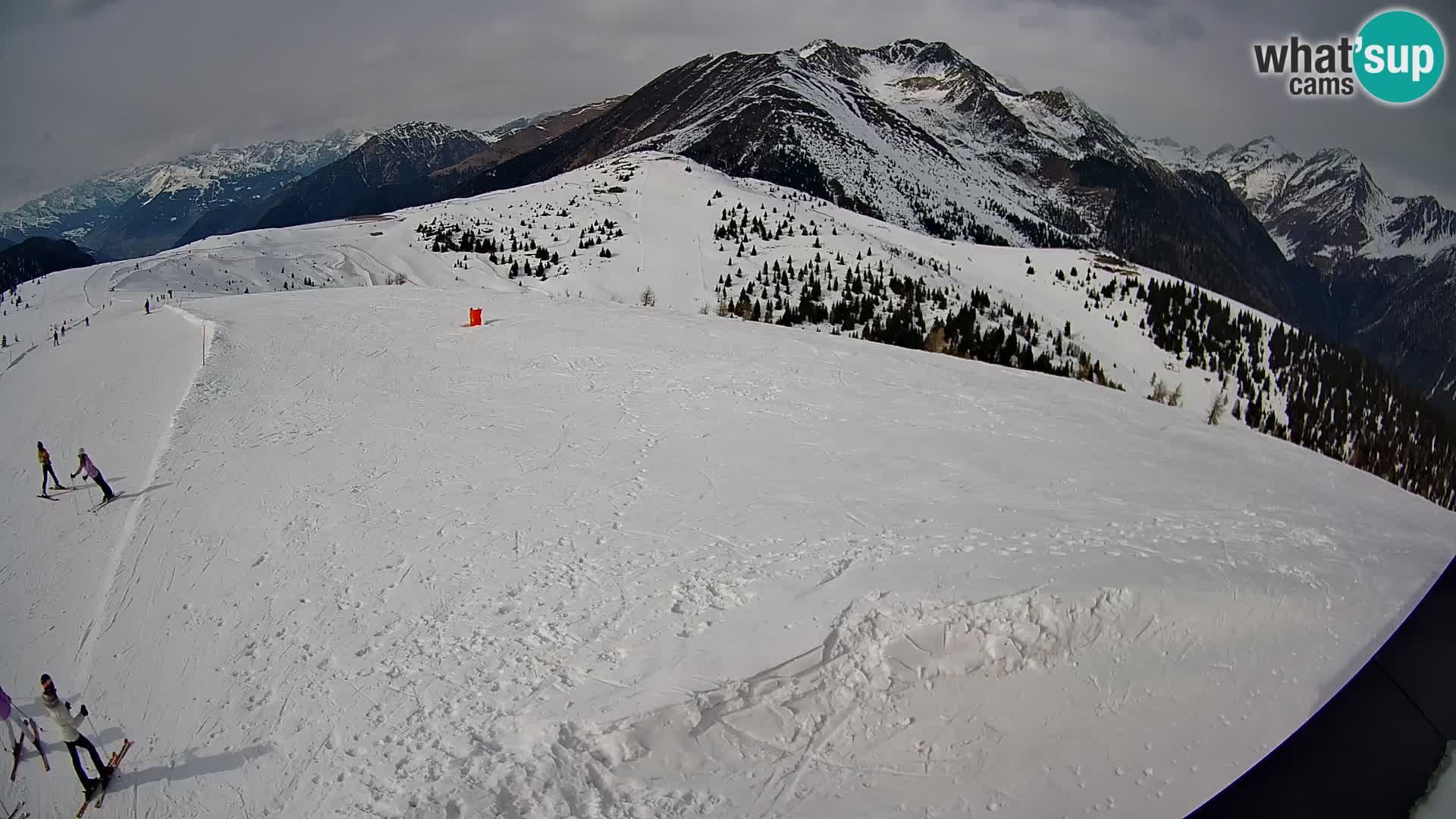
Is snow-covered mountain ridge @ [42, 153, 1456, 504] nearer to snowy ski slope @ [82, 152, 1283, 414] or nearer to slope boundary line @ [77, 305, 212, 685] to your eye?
snowy ski slope @ [82, 152, 1283, 414]

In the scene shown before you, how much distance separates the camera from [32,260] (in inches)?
6772

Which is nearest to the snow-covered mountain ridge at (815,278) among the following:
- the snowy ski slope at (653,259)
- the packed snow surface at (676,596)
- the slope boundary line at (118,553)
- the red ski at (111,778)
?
the snowy ski slope at (653,259)

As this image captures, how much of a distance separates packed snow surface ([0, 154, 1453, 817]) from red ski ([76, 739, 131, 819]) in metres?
0.11

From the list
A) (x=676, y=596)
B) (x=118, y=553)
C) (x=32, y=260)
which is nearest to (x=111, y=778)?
(x=118, y=553)

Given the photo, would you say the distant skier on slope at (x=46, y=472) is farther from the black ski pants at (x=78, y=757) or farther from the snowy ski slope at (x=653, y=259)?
the snowy ski slope at (x=653, y=259)

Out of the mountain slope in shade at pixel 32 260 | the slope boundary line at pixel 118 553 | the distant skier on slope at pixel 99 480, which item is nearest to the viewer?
the slope boundary line at pixel 118 553

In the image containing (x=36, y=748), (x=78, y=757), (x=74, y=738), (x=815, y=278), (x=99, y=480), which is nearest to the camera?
(x=74, y=738)

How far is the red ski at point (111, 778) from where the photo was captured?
612 centimetres

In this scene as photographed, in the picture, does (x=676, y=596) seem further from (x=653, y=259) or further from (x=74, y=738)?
(x=653, y=259)

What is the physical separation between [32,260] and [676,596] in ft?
807

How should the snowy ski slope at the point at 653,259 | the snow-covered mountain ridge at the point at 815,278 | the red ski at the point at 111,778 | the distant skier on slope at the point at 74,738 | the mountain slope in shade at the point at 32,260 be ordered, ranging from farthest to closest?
the mountain slope in shade at the point at 32,260 → the snowy ski slope at the point at 653,259 → the snow-covered mountain ridge at the point at 815,278 → the red ski at the point at 111,778 → the distant skier on slope at the point at 74,738

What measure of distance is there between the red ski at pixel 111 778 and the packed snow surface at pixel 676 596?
11cm

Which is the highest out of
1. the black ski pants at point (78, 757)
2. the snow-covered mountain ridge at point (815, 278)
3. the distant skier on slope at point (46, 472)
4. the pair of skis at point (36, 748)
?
the snow-covered mountain ridge at point (815, 278)

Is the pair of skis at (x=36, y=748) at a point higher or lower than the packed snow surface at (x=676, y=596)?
lower
